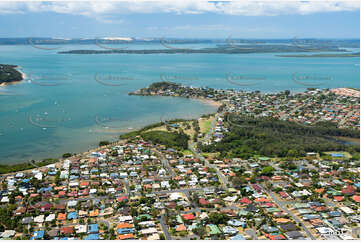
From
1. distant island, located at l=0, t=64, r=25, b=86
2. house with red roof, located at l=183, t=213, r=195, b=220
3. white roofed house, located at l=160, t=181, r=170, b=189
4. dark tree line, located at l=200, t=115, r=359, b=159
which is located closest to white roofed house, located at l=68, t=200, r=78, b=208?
white roofed house, located at l=160, t=181, r=170, b=189

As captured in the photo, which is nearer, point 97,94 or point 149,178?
point 149,178

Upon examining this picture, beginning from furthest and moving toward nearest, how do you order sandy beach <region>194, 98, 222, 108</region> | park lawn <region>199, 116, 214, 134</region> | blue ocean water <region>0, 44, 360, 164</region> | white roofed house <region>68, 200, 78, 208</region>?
1. sandy beach <region>194, 98, 222, 108</region>
2. park lawn <region>199, 116, 214, 134</region>
3. blue ocean water <region>0, 44, 360, 164</region>
4. white roofed house <region>68, 200, 78, 208</region>

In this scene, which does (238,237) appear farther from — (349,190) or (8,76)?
(8,76)

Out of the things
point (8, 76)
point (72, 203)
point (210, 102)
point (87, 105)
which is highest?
point (8, 76)

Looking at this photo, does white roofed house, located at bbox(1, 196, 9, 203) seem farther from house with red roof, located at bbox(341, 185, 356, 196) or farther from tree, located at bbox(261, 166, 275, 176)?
house with red roof, located at bbox(341, 185, 356, 196)

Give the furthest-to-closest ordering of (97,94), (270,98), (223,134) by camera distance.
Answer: (97,94) < (270,98) < (223,134)

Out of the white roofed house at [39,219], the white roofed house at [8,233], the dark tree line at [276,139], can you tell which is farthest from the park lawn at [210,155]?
the white roofed house at [8,233]

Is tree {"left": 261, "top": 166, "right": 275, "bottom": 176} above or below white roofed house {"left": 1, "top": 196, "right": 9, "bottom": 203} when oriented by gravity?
above

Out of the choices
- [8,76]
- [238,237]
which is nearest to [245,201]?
[238,237]

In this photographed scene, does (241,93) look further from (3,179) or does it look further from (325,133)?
(3,179)

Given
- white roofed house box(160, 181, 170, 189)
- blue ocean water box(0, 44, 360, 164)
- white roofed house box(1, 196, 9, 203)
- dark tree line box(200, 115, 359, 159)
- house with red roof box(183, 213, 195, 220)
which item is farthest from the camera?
blue ocean water box(0, 44, 360, 164)

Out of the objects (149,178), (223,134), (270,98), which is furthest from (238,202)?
(270,98)
